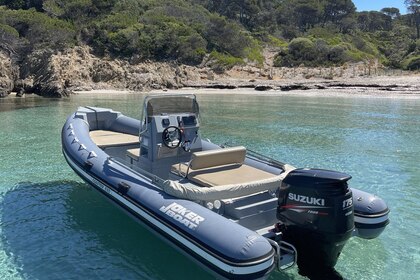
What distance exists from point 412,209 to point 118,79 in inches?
1303

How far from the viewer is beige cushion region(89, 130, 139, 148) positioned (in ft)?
24.7

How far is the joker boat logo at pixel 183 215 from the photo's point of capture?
4141mm

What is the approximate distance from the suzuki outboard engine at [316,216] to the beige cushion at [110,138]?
4195 millimetres

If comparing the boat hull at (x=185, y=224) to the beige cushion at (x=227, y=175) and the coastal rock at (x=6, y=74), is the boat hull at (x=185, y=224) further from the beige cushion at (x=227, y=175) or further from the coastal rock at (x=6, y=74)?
the coastal rock at (x=6, y=74)

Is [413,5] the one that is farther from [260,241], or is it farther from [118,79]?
[260,241]

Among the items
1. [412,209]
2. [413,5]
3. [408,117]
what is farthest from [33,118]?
[413,5]

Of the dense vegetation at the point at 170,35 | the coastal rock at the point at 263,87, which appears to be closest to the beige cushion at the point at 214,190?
the coastal rock at the point at 263,87

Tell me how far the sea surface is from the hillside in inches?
763

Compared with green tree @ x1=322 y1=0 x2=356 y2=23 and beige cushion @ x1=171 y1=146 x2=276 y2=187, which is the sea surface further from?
green tree @ x1=322 y1=0 x2=356 y2=23

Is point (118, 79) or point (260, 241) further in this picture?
point (118, 79)

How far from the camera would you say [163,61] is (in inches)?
1608

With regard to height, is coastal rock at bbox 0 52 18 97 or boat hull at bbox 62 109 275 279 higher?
coastal rock at bbox 0 52 18 97

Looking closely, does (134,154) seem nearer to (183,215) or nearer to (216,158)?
(216,158)

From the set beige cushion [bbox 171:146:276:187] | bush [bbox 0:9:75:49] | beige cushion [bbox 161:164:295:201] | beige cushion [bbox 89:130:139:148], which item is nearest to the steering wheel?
beige cushion [bbox 171:146:276:187]
